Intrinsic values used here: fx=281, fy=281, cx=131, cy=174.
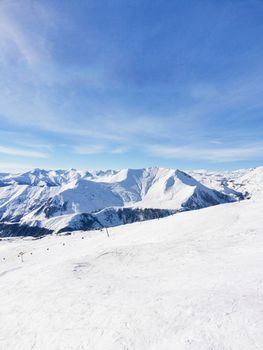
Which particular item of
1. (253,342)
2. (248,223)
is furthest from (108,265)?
(248,223)

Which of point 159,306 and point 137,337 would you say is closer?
point 137,337

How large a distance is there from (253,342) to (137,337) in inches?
211

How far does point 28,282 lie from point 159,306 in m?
15.6

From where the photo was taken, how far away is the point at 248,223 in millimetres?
41625

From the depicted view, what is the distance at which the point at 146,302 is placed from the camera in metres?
17.9

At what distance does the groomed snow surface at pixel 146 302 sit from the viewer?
13656 mm

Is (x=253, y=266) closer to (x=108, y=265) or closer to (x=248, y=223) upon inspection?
(x=108, y=265)

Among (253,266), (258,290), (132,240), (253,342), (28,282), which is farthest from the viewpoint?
(132,240)

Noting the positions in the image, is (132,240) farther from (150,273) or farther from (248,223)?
(150,273)

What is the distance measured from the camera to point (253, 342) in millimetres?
12188

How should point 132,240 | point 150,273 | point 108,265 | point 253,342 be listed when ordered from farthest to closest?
point 132,240, point 108,265, point 150,273, point 253,342

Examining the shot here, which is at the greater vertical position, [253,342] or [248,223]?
[248,223]

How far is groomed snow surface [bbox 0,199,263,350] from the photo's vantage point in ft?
44.8

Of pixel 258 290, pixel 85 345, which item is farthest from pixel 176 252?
pixel 85 345
